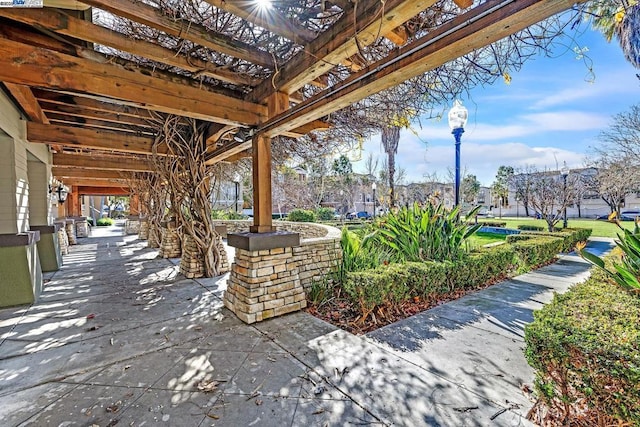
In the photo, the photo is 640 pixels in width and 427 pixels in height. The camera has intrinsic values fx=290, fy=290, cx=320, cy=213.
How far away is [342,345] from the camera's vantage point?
105 inches

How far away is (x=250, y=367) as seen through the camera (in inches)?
91.5

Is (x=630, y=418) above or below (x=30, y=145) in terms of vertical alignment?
below

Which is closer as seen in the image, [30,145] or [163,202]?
[30,145]

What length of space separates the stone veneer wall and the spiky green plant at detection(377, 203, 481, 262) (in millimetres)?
1221

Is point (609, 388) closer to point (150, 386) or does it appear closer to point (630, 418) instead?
point (630, 418)

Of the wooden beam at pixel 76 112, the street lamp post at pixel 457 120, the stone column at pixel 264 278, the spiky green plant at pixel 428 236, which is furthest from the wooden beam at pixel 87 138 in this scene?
the street lamp post at pixel 457 120

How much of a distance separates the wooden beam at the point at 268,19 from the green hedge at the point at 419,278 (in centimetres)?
248

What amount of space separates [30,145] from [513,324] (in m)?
7.66

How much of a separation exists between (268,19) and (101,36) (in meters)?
1.37

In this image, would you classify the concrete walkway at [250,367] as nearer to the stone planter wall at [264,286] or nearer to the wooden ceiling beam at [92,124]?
the stone planter wall at [264,286]

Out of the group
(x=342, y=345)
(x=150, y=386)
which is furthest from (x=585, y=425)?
(x=150, y=386)

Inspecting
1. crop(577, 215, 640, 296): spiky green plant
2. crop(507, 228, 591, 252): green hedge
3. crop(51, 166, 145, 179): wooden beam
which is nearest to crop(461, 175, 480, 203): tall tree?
crop(507, 228, 591, 252): green hedge

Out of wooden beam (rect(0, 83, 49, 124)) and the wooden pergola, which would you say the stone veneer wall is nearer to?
the wooden pergola

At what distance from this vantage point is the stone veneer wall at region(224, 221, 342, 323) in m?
3.31
